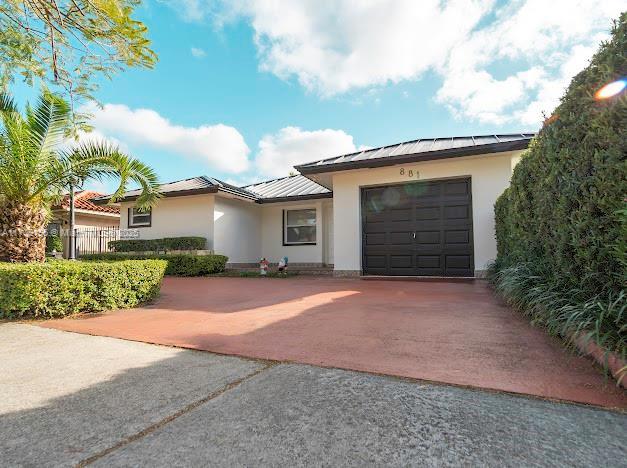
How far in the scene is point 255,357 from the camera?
2.74 metres

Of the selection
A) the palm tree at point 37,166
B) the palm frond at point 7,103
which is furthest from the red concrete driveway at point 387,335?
the palm frond at point 7,103

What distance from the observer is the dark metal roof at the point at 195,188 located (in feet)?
37.4

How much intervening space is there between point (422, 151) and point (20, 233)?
27.9ft

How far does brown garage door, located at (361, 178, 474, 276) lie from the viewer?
27.7ft

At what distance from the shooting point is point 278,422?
1.68 metres

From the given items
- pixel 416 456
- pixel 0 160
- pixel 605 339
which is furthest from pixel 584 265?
pixel 0 160

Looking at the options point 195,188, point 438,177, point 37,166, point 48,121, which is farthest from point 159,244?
point 438,177

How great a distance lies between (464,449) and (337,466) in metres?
0.57

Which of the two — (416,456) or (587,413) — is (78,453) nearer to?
(416,456)

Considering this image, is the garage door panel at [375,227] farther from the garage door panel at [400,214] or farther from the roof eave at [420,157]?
the roof eave at [420,157]

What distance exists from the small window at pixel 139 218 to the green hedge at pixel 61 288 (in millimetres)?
9048

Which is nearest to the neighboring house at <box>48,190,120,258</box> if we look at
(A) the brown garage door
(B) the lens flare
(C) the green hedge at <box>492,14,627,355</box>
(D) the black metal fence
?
(D) the black metal fence

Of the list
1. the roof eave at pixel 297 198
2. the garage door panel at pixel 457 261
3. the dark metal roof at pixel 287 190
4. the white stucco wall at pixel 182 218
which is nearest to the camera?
the garage door panel at pixel 457 261

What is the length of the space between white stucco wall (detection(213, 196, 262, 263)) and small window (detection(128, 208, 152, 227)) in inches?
133
